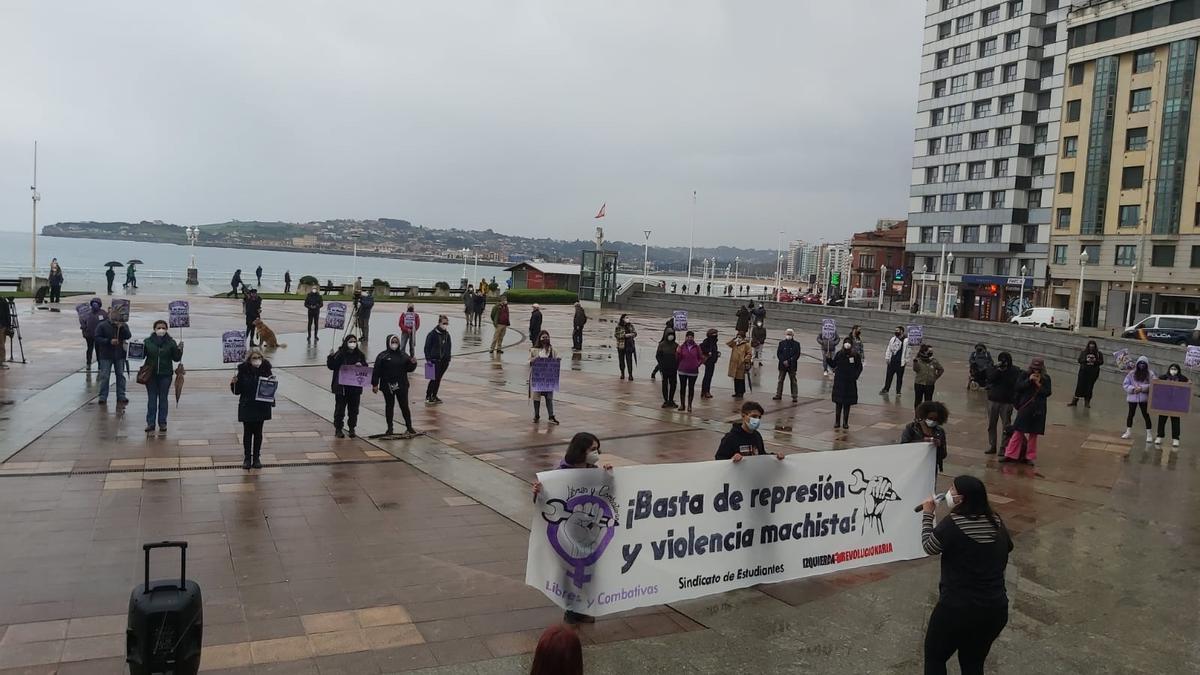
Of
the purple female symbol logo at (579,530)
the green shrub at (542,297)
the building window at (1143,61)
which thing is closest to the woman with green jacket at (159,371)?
the purple female symbol logo at (579,530)

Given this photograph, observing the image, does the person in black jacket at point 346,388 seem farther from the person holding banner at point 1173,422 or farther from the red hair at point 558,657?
the person holding banner at point 1173,422

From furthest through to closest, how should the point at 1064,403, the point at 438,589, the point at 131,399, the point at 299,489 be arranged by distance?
the point at 1064,403, the point at 131,399, the point at 299,489, the point at 438,589

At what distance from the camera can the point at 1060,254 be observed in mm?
68312

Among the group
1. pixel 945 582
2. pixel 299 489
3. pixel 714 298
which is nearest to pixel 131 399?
pixel 299 489

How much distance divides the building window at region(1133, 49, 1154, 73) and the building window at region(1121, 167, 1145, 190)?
680 cm

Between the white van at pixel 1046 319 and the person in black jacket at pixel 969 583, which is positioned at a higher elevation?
the white van at pixel 1046 319

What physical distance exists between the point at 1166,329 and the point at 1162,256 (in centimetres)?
1931

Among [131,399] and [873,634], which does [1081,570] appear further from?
[131,399]

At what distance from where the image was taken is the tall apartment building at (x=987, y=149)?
72562mm

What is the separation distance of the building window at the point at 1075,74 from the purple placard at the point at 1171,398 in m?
59.5

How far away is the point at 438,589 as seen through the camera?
7691 mm

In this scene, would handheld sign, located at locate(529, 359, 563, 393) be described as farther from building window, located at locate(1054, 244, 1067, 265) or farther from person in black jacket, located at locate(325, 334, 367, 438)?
building window, located at locate(1054, 244, 1067, 265)

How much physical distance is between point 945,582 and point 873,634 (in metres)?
1.94

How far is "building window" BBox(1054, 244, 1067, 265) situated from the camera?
6775 cm
